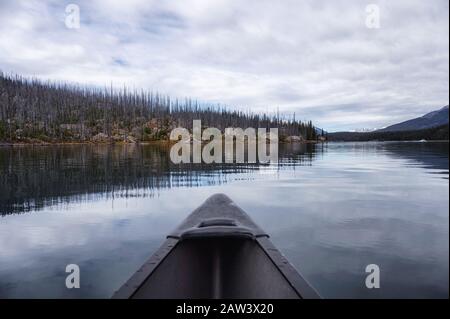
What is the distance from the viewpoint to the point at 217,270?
6098 mm

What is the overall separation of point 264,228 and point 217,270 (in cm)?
625

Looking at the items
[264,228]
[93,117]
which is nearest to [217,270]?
[264,228]

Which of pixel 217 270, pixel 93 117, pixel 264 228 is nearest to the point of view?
pixel 217 270

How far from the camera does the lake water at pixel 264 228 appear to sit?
25.0 feet

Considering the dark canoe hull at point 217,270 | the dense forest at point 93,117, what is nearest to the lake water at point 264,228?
the dark canoe hull at point 217,270

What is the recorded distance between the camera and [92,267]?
866cm

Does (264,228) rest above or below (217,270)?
below

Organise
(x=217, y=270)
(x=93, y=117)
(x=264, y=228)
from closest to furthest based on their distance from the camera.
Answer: (x=217, y=270) → (x=264, y=228) → (x=93, y=117)

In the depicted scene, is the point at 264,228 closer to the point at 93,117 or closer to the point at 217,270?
the point at 217,270

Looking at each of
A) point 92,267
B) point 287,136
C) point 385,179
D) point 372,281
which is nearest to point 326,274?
point 372,281

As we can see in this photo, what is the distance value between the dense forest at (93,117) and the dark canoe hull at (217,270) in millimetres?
121709

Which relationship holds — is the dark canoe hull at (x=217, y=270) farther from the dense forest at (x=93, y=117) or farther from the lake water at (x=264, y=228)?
the dense forest at (x=93, y=117)

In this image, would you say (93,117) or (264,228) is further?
(93,117)

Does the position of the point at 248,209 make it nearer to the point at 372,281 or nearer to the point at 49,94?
the point at 372,281
